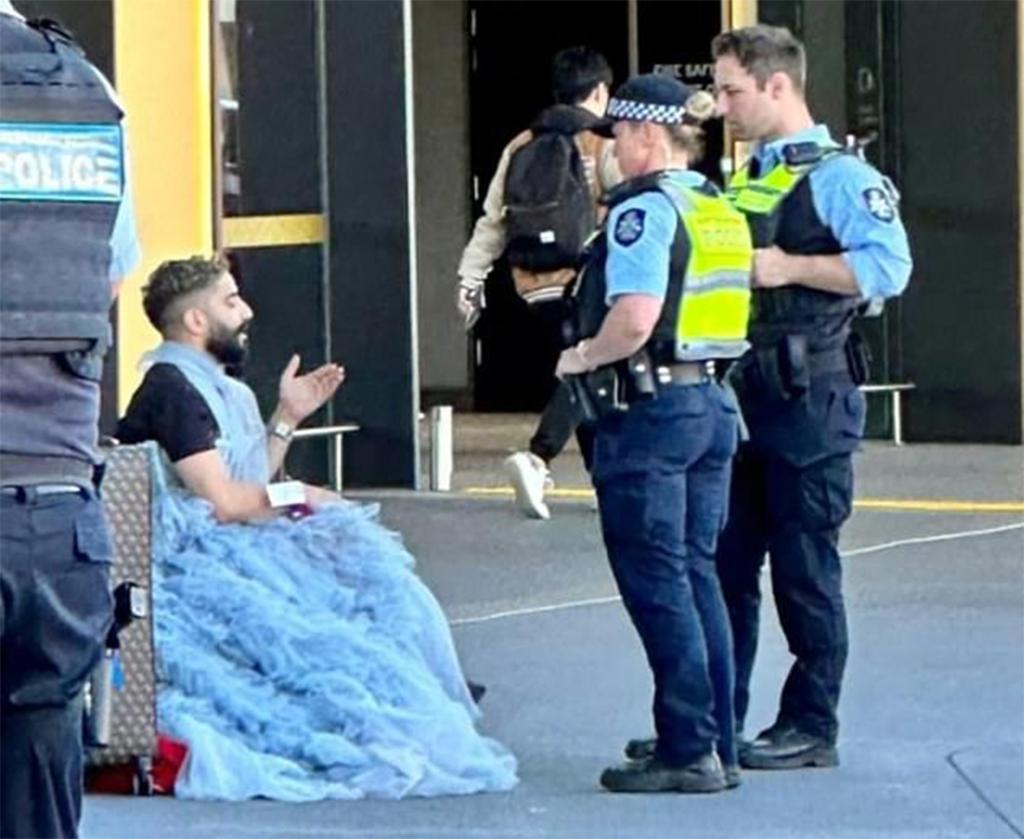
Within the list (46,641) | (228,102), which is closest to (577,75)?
(228,102)

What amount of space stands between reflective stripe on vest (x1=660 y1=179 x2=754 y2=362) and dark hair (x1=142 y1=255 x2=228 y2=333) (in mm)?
1262

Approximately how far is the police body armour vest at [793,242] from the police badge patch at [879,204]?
0.12 m

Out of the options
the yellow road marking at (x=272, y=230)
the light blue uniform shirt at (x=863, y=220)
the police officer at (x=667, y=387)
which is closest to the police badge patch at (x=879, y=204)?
the light blue uniform shirt at (x=863, y=220)

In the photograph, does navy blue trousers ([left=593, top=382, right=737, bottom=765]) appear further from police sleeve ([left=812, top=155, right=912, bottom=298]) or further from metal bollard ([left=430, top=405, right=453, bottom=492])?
metal bollard ([left=430, top=405, right=453, bottom=492])

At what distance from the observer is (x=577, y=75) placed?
10375mm

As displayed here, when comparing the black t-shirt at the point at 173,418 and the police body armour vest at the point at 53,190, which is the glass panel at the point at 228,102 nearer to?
the black t-shirt at the point at 173,418

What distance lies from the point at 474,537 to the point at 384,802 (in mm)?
4175

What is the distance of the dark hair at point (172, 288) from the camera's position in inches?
277

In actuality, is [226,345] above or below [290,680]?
above

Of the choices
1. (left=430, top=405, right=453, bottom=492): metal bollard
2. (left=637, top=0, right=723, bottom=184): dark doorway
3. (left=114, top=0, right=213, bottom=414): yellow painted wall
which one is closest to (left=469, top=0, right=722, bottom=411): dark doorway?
(left=637, top=0, right=723, bottom=184): dark doorway

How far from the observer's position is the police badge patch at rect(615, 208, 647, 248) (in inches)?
252

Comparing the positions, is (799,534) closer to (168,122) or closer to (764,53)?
(764,53)

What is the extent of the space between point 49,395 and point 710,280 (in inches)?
94.5

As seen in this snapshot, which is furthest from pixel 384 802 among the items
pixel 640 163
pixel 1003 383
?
pixel 1003 383
